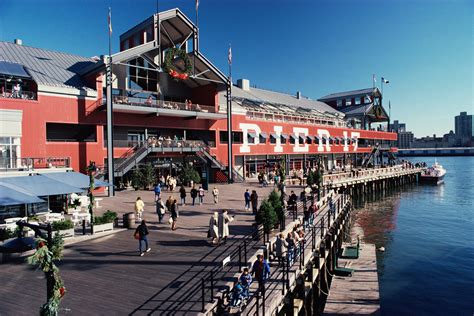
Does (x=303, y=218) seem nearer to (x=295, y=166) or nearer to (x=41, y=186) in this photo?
(x=41, y=186)

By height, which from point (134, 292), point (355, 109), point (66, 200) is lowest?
point (134, 292)

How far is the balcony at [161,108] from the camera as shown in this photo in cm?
3319

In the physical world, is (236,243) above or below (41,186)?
below

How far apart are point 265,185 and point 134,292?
27095 millimetres

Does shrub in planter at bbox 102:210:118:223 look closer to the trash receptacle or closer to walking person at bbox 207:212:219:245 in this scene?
the trash receptacle

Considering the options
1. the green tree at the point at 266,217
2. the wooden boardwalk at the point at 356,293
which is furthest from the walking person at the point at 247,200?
the green tree at the point at 266,217

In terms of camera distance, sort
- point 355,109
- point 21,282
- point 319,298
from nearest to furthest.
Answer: point 21,282 < point 319,298 < point 355,109

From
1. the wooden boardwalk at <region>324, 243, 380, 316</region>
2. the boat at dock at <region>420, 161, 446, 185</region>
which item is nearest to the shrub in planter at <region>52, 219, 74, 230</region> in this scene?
the wooden boardwalk at <region>324, 243, 380, 316</region>

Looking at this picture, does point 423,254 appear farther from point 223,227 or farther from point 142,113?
point 142,113

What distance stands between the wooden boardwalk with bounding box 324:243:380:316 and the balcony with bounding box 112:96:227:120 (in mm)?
23171

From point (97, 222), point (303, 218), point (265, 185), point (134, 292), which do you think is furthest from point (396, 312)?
point (265, 185)

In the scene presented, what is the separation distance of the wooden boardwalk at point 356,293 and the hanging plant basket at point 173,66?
26334 mm

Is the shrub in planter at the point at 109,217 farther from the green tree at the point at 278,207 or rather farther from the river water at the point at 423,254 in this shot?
the river water at the point at 423,254

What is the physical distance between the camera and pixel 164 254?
13938 millimetres
